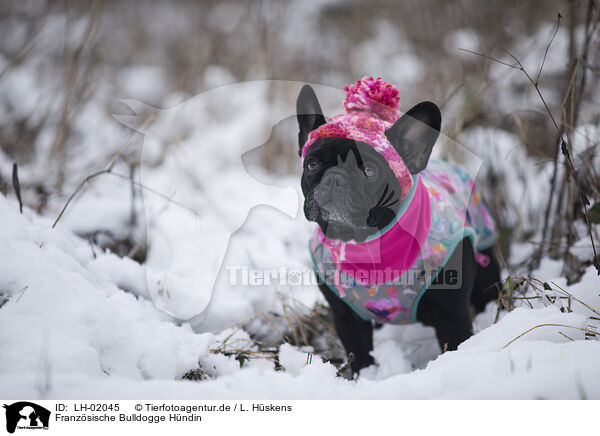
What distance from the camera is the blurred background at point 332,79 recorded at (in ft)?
5.52

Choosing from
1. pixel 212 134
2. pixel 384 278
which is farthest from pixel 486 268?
pixel 212 134

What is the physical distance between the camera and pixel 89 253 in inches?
54.4

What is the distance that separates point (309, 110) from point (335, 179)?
0.21m

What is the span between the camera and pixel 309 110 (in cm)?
111

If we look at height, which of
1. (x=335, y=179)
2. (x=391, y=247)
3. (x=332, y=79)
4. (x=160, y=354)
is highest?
(x=332, y=79)

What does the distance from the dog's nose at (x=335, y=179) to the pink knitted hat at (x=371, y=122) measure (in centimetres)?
9

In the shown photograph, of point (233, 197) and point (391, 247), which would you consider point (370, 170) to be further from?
point (233, 197)

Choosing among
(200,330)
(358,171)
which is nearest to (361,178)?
(358,171)

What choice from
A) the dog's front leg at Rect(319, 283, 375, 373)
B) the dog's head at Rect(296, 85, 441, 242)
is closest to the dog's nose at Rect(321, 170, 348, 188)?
the dog's head at Rect(296, 85, 441, 242)

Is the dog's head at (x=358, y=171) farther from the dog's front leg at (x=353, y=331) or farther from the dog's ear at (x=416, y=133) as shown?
the dog's front leg at (x=353, y=331)

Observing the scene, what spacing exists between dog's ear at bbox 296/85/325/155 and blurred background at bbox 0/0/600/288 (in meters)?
0.44
